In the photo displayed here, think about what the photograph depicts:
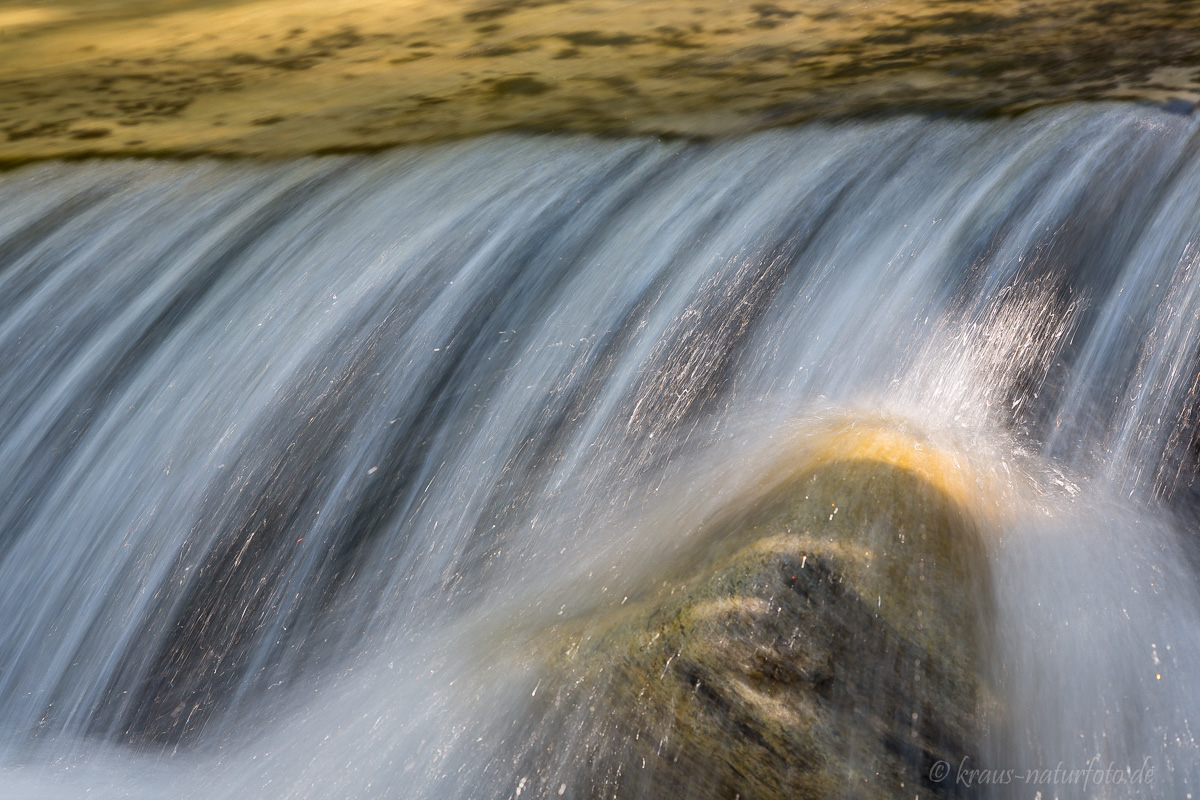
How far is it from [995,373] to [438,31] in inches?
156

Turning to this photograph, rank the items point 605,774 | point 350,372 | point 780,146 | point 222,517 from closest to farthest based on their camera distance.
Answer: point 605,774 → point 222,517 → point 350,372 → point 780,146

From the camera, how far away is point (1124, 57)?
4.12m

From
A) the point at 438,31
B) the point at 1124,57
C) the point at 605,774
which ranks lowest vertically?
the point at 605,774

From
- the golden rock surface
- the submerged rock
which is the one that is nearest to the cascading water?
the submerged rock

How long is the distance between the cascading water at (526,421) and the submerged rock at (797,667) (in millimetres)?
95

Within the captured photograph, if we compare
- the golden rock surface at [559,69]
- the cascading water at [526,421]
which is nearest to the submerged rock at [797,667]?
the cascading water at [526,421]

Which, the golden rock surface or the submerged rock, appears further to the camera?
the golden rock surface

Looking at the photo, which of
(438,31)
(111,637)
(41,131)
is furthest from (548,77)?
(111,637)

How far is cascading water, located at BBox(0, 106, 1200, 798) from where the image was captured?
7.73 ft

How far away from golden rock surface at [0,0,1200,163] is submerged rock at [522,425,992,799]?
2.29 m

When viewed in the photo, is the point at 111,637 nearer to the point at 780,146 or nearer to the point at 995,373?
the point at 995,373

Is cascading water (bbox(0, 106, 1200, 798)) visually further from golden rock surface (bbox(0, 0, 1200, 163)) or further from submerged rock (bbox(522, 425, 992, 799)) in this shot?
golden rock surface (bbox(0, 0, 1200, 163))

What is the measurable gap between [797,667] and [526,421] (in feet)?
4.01

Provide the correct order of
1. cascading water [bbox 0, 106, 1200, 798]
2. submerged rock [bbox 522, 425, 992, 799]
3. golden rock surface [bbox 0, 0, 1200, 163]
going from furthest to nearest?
golden rock surface [bbox 0, 0, 1200, 163], cascading water [bbox 0, 106, 1200, 798], submerged rock [bbox 522, 425, 992, 799]
